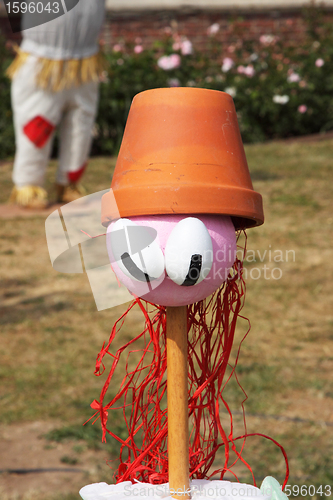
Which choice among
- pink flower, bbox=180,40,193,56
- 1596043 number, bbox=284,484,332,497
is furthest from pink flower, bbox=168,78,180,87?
1596043 number, bbox=284,484,332,497

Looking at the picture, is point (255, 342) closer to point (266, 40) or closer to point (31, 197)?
Answer: point (31, 197)

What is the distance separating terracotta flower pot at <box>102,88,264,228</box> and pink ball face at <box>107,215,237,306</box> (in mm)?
26

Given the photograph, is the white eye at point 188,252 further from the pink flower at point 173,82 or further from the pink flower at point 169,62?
the pink flower at point 169,62

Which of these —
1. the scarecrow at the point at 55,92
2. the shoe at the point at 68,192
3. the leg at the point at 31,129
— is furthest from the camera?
the shoe at the point at 68,192

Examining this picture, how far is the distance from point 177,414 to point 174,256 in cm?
28

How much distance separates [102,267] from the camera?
3.75ft

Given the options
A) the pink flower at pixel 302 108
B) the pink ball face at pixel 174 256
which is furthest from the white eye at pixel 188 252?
the pink flower at pixel 302 108

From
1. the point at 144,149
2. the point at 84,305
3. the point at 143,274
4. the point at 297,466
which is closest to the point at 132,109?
the point at 144,149

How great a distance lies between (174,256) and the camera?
0.91m

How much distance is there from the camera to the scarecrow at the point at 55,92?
4395mm

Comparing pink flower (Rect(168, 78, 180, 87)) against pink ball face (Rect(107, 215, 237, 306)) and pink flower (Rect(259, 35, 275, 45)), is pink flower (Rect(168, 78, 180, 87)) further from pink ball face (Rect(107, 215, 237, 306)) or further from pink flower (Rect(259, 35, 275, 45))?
pink ball face (Rect(107, 215, 237, 306))

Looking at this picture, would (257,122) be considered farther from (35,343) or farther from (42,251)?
(35,343)

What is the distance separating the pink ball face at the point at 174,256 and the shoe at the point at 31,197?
407 centimetres

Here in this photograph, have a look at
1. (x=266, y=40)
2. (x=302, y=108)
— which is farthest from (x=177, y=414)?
(x=266, y=40)
